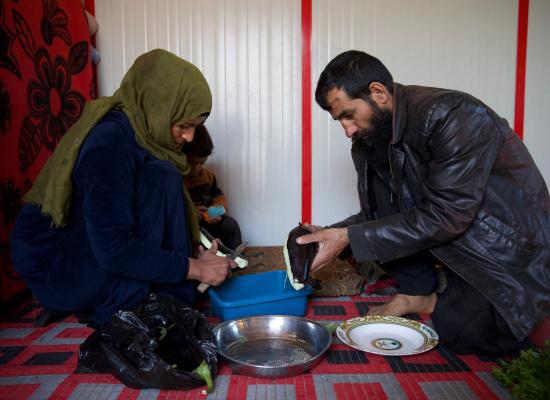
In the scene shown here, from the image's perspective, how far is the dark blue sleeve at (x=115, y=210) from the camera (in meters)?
1.70

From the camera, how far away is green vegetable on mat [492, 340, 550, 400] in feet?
4.57

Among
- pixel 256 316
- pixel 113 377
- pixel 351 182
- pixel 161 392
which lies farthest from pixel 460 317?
pixel 351 182

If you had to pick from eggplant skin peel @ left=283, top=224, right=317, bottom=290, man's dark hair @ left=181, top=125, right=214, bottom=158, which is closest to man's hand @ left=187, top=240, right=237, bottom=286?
eggplant skin peel @ left=283, top=224, right=317, bottom=290

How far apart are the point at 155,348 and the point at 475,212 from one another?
1315 mm

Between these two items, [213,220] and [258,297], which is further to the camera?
[213,220]

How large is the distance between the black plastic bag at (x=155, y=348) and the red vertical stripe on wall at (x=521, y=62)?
3400mm

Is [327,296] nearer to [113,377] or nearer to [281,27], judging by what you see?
[113,377]

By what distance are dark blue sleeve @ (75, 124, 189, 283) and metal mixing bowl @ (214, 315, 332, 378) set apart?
15.2 inches

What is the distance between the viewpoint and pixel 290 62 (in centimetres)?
384

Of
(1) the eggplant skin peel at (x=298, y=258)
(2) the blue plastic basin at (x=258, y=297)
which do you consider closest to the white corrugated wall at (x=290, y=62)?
(2) the blue plastic basin at (x=258, y=297)

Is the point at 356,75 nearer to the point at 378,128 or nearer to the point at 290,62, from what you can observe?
the point at 378,128

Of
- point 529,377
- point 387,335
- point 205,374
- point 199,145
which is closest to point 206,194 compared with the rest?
point 199,145

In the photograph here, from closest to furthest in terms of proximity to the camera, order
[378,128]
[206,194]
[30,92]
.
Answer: [378,128] < [30,92] < [206,194]

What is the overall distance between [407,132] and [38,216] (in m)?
1.57
